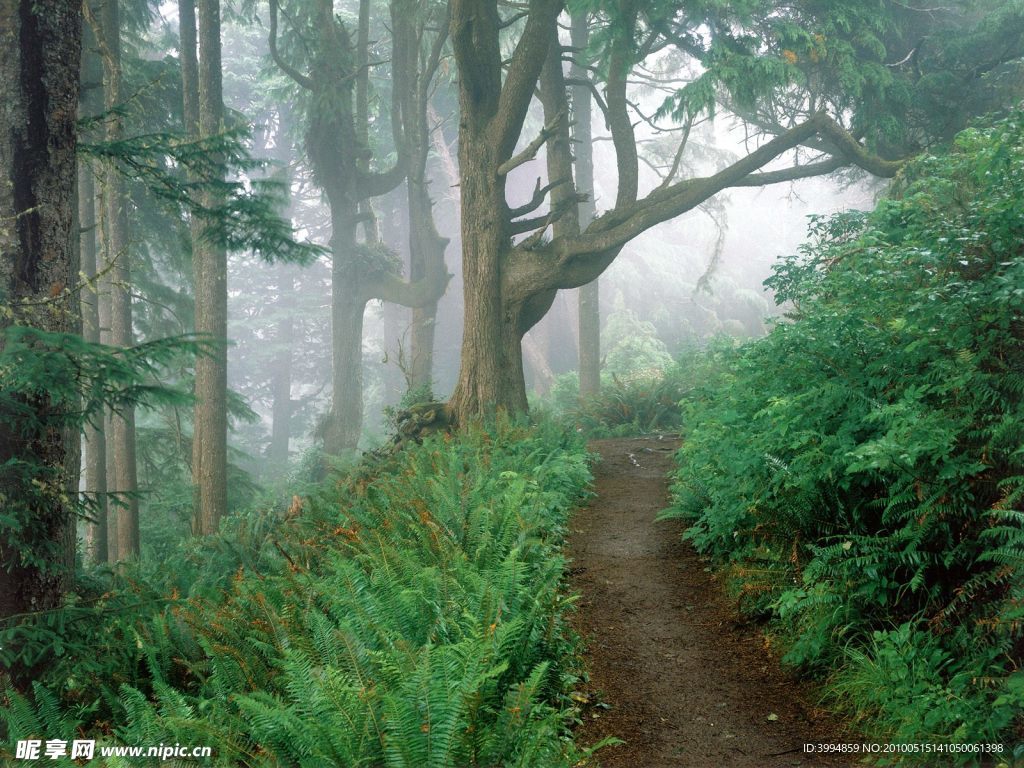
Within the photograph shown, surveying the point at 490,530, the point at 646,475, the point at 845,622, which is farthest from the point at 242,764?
the point at 646,475

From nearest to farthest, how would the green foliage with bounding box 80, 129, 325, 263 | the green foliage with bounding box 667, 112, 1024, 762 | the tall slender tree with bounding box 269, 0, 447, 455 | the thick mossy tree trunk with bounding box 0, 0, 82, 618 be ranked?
the green foliage with bounding box 667, 112, 1024, 762, the thick mossy tree trunk with bounding box 0, 0, 82, 618, the green foliage with bounding box 80, 129, 325, 263, the tall slender tree with bounding box 269, 0, 447, 455

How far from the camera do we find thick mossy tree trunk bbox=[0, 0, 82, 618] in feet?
17.5

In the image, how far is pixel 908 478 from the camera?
4.75 metres

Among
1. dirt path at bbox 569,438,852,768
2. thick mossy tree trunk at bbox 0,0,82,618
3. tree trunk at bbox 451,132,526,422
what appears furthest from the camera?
tree trunk at bbox 451,132,526,422

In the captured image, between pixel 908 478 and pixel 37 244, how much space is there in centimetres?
637

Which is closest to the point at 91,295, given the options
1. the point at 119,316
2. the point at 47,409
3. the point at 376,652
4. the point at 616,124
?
the point at 119,316

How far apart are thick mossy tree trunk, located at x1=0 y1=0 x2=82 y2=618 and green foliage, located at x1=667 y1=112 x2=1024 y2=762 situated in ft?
17.4

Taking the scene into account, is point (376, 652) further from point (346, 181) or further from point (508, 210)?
point (346, 181)

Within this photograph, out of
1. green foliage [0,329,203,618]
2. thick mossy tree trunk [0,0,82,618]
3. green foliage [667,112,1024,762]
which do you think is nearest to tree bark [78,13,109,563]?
thick mossy tree trunk [0,0,82,618]

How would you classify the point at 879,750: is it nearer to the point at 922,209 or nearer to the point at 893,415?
the point at 893,415

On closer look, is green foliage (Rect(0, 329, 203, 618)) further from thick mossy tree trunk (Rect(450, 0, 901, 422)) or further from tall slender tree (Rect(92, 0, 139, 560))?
thick mossy tree trunk (Rect(450, 0, 901, 422))

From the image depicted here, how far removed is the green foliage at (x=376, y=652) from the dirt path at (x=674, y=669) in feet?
1.15

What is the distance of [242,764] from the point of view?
159 inches

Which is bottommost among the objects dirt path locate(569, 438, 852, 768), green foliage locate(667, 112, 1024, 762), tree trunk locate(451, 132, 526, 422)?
dirt path locate(569, 438, 852, 768)
